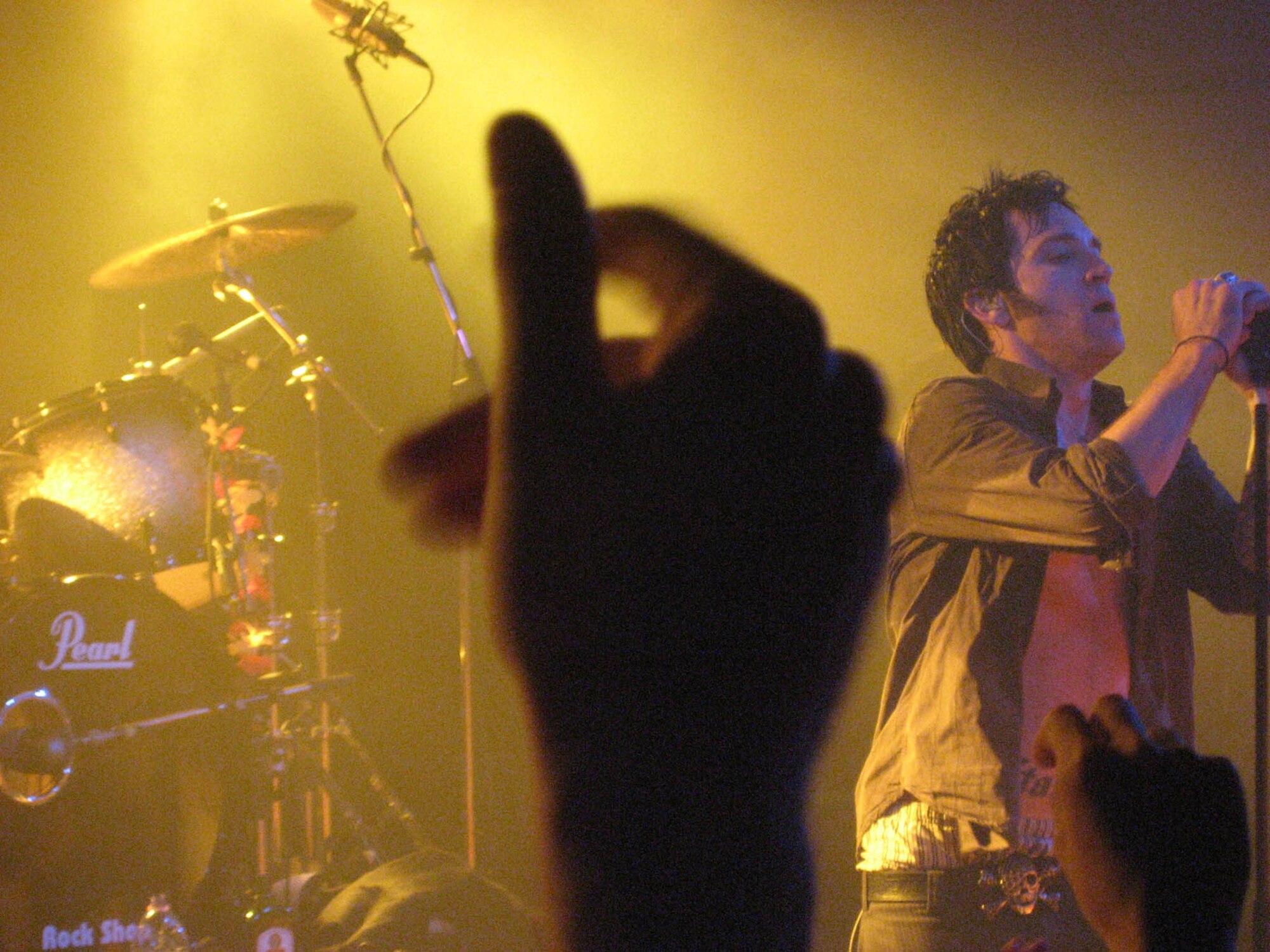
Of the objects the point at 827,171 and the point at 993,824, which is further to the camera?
the point at 827,171

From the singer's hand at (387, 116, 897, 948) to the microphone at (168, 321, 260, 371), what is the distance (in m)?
2.68

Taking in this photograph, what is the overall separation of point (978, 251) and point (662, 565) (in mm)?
1325

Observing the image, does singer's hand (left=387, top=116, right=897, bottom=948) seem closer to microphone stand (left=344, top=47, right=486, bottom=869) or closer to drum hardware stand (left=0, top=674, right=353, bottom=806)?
microphone stand (left=344, top=47, right=486, bottom=869)

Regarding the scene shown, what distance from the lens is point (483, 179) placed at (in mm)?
335

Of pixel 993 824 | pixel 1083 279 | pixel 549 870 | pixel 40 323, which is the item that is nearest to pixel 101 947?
pixel 40 323

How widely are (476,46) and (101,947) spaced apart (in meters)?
2.54

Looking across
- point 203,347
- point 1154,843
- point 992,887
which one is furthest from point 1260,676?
point 203,347

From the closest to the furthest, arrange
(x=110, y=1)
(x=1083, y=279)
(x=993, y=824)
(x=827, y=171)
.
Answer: (x=993, y=824)
(x=1083, y=279)
(x=827, y=171)
(x=110, y=1)

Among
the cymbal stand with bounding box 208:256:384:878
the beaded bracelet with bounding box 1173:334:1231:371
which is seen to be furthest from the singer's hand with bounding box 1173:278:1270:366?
the cymbal stand with bounding box 208:256:384:878

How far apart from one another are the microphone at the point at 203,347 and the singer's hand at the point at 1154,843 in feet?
8.87

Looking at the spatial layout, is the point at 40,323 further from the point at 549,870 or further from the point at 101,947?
the point at 549,870

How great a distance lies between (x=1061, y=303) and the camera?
1442 millimetres

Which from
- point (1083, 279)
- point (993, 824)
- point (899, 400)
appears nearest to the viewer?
point (993, 824)

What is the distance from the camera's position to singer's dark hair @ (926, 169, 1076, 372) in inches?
59.2
